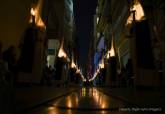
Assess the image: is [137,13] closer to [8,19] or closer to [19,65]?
[19,65]

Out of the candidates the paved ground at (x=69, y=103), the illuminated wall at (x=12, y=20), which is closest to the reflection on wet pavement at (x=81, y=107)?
the paved ground at (x=69, y=103)

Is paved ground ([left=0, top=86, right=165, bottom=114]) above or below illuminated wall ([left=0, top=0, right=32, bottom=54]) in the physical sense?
below

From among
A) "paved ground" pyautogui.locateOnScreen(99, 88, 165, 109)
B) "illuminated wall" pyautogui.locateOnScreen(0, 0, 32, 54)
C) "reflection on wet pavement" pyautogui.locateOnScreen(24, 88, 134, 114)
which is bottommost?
"reflection on wet pavement" pyautogui.locateOnScreen(24, 88, 134, 114)

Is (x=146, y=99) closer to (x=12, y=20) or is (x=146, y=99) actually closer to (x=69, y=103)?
(x=69, y=103)

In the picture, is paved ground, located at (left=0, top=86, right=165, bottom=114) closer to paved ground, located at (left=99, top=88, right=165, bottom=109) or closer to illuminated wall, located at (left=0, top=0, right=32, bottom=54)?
paved ground, located at (left=99, top=88, right=165, bottom=109)

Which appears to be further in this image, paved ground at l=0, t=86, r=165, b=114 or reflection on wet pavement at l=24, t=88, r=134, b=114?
reflection on wet pavement at l=24, t=88, r=134, b=114

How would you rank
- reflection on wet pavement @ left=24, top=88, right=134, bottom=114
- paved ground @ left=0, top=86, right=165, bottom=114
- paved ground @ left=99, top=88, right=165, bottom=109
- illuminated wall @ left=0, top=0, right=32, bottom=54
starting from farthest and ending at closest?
illuminated wall @ left=0, top=0, right=32, bottom=54 → paved ground @ left=99, top=88, right=165, bottom=109 → reflection on wet pavement @ left=24, top=88, right=134, bottom=114 → paved ground @ left=0, top=86, right=165, bottom=114

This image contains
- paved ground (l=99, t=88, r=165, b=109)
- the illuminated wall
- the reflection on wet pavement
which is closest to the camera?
the reflection on wet pavement

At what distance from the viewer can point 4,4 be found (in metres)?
10.0

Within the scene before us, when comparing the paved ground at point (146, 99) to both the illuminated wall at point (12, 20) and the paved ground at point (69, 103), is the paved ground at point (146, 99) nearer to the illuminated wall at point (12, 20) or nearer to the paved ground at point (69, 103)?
the paved ground at point (69, 103)

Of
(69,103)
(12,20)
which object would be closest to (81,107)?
(69,103)

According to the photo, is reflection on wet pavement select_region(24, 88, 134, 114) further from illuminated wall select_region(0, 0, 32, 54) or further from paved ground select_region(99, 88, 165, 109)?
illuminated wall select_region(0, 0, 32, 54)

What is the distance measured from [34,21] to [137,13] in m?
3.86

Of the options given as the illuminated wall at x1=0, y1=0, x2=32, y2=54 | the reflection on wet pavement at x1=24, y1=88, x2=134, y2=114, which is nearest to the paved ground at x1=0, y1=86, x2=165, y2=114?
the reflection on wet pavement at x1=24, y1=88, x2=134, y2=114
